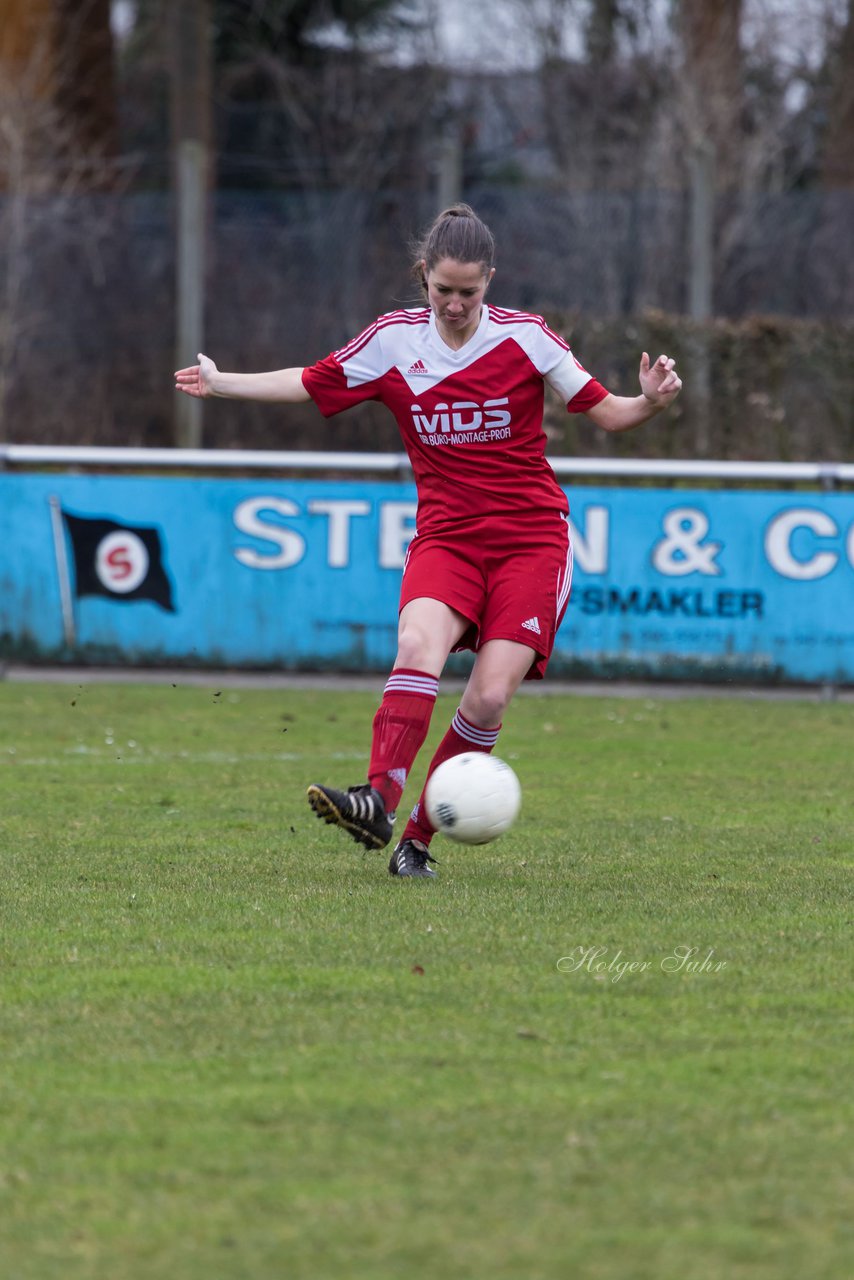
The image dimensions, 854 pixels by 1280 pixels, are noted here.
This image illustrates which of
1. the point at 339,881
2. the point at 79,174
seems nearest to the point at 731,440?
the point at 79,174

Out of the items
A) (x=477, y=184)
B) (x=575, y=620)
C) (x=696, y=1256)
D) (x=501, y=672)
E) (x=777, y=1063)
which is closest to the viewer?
(x=696, y=1256)

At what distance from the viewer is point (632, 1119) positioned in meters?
3.66

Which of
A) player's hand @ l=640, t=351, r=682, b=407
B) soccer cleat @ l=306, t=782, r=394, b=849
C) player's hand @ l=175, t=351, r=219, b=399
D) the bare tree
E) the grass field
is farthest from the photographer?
the bare tree

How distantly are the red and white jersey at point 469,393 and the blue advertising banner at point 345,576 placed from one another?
567cm

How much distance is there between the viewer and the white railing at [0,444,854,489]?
1180 cm

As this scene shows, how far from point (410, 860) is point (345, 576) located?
6.02 meters

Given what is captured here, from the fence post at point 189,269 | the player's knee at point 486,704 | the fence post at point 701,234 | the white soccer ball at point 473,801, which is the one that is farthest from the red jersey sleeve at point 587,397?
the fence post at point 189,269

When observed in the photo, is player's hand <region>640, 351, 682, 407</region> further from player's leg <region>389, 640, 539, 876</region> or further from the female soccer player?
player's leg <region>389, 640, 539, 876</region>

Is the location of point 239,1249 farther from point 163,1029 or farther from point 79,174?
point 79,174

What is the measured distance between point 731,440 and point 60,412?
23.7 feet

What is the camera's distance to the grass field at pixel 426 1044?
3.11 meters

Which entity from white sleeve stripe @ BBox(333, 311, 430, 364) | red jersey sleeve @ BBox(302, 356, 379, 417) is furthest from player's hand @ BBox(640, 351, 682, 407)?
red jersey sleeve @ BBox(302, 356, 379, 417)

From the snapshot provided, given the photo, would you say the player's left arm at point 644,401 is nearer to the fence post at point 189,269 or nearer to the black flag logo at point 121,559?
the black flag logo at point 121,559

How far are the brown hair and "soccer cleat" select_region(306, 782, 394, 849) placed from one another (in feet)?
5.22
